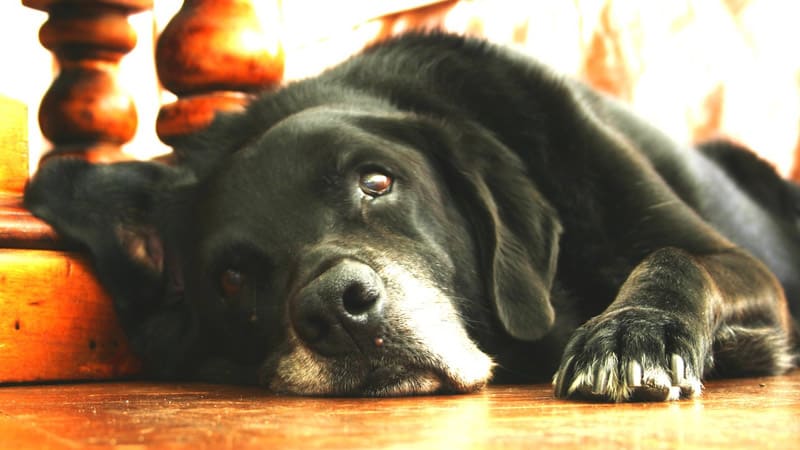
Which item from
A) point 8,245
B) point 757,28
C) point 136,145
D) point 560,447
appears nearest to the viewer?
point 560,447

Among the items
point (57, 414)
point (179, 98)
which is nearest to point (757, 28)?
point (179, 98)

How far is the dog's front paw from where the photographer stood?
53.4 inches

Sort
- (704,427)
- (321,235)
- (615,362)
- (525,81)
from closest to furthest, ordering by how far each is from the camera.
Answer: (704,427) → (615,362) → (321,235) → (525,81)

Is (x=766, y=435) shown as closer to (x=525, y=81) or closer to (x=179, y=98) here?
(x=525, y=81)

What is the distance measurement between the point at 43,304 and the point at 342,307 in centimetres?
78

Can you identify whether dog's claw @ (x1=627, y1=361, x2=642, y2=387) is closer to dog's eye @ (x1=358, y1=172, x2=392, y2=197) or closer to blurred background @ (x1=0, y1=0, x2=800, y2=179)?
dog's eye @ (x1=358, y1=172, x2=392, y2=197)

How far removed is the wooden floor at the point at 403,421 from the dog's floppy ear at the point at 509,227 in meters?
0.23

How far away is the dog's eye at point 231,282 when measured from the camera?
1.77m

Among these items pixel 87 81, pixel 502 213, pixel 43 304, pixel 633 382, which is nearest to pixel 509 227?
pixel 502 213

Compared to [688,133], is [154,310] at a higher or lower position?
lower

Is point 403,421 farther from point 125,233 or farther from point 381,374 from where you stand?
point 125,233

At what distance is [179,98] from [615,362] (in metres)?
1.43

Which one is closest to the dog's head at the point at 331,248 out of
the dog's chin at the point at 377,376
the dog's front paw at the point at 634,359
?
the dog's chin at the point at 377,376

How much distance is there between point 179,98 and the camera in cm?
242
